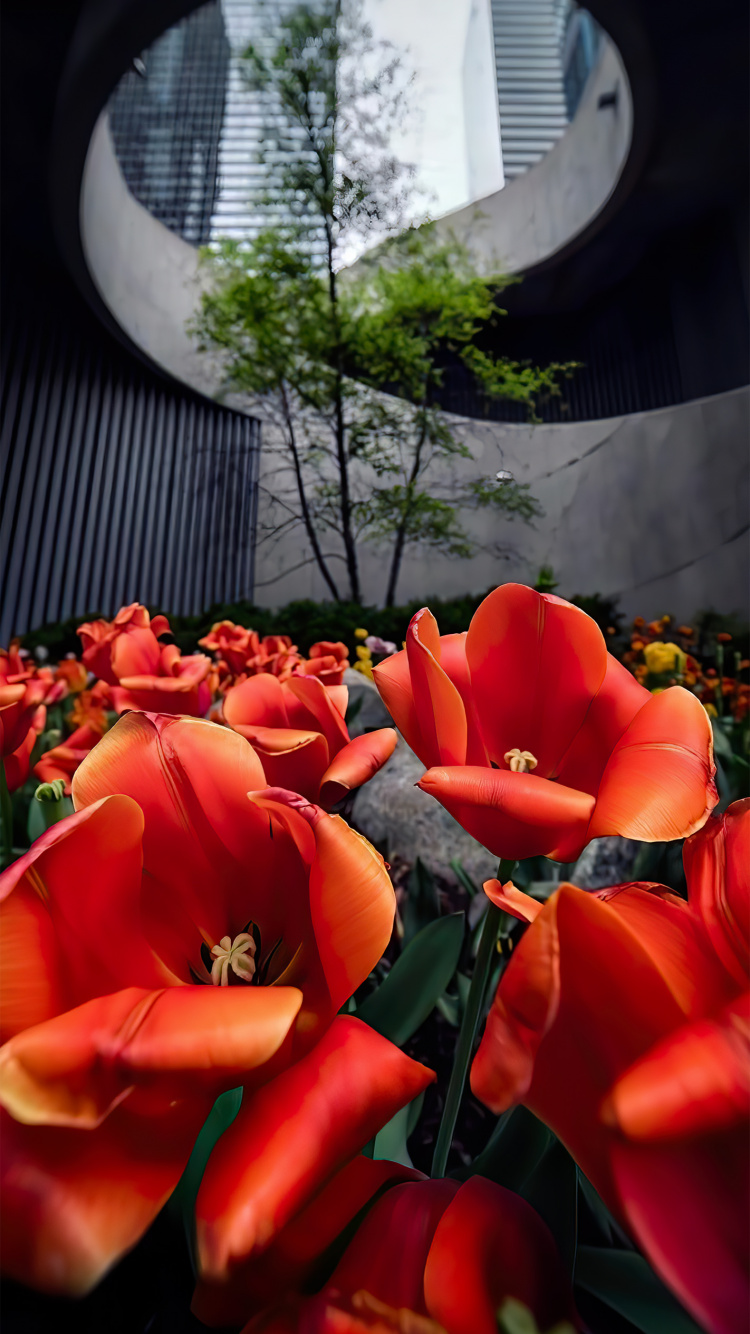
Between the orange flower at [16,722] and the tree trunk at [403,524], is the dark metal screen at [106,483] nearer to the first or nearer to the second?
the tree trunk at [403,524]

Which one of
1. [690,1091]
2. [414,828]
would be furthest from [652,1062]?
[414,828]

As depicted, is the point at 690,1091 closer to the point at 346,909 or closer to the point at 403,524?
the point at 346,909

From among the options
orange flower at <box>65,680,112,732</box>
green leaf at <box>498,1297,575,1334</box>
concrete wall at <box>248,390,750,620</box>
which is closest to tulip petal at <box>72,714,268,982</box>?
green leaf at <box>498,1297,575,1334</box>

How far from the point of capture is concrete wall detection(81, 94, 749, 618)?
5.09m

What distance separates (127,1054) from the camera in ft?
0.36

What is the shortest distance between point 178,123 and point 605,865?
763 centimetres

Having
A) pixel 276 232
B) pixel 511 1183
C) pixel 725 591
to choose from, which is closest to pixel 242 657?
pixel 511 1183

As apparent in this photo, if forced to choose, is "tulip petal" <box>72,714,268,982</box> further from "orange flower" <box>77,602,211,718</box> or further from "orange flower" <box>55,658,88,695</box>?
"orange flower" <box>55,658,88,695</box>

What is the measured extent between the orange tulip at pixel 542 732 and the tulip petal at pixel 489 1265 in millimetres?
89

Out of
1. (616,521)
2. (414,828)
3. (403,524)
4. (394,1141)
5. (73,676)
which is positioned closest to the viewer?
(394,1141)

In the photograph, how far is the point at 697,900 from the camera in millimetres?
143

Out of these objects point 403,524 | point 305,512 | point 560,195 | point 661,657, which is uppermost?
point 560,195

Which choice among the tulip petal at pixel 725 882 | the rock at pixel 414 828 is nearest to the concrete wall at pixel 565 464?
the rock at pixel 414 828

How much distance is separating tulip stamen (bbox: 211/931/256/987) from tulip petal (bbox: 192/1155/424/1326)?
61 millimetres
